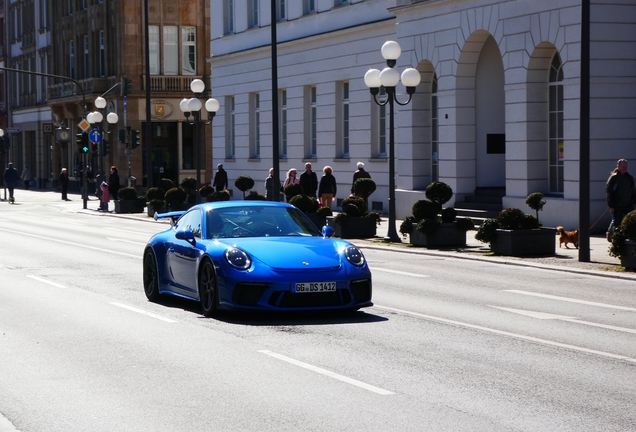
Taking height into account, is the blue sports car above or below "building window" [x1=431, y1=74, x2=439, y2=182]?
below

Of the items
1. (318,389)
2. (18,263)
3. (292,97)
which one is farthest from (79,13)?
(318,389)

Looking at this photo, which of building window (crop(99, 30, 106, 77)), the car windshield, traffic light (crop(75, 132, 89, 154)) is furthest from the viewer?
building window (crop(99, 30, 106, 77))

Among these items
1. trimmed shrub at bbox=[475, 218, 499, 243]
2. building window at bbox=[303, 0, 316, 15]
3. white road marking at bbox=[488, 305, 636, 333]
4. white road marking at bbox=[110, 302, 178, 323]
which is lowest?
white road marking at bbox=[488, 305, 636, 333]

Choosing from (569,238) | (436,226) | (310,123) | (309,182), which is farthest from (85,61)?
(569,238)

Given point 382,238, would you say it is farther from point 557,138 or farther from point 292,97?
point 292,97

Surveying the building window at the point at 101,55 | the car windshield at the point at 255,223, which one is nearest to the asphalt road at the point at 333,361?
the car windshield at the point at 255,223

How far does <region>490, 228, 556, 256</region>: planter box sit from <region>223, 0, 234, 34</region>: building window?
30902mm

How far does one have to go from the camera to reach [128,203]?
4562cm

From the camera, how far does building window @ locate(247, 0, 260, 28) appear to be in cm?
4878

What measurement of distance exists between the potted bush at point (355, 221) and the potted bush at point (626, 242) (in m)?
9.78

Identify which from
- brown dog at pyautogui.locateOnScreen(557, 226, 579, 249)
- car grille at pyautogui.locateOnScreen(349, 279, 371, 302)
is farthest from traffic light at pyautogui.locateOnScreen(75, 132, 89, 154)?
car grille at pyautogui.locateOnScreen(349, 279, 371, 302)

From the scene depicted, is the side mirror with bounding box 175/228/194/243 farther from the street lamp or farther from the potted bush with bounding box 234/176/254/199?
the potted bush with bounding box 234/176/254/199

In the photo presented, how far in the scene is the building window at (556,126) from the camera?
29656 millimetres

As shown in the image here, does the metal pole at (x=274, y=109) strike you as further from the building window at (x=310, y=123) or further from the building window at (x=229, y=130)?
the building window at (x=229, y=130)
